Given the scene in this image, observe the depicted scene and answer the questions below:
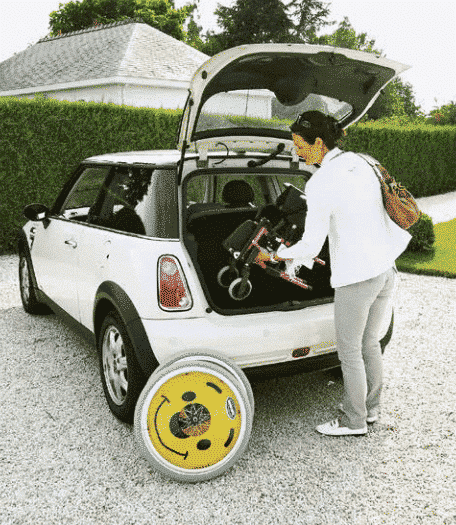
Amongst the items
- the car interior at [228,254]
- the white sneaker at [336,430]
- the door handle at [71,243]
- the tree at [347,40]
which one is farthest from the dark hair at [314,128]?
the tree at [347,40]

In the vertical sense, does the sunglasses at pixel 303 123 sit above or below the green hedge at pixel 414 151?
above

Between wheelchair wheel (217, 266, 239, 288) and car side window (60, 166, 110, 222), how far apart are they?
122 centimetres

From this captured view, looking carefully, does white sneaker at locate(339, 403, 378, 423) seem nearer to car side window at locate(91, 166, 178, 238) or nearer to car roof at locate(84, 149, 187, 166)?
car side window at locate(91, 166, 178, 238)

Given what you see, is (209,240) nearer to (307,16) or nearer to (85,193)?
(85,193)

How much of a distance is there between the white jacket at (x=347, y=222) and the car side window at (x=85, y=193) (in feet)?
6.00

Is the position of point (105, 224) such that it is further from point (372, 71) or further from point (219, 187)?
point (372, 71)

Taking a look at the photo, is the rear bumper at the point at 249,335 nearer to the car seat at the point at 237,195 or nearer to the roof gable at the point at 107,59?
the car seat at the point at 237,195

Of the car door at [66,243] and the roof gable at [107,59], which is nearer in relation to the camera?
the car door at [66,243]

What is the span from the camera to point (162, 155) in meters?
3.92

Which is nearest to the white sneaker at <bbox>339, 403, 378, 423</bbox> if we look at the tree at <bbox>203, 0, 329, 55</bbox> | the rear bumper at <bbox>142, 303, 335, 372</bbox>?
the rear bumper at <bbox>142, 303, 335, 372</bbox>

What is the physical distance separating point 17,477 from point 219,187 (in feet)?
8.75

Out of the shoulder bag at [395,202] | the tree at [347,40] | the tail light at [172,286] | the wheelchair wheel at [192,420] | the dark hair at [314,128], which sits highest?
the tree at [347,40]

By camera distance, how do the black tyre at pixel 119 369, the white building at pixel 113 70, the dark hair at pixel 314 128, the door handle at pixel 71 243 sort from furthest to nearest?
the white building at pixel 113 70, the door handle at pixel 71 243, the black tyre at pixel 119 369, the dark hair at pixel 314 128

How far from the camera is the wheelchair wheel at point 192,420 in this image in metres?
2.93
